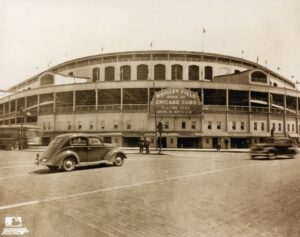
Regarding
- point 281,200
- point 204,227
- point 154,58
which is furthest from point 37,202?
point 154,58

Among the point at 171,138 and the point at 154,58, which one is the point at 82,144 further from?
the point at 154,58

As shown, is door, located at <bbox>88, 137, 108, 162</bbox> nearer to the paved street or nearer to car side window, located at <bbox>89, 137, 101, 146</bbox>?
car side window, located at <bbox>89, 137, 101, 146</bbox>

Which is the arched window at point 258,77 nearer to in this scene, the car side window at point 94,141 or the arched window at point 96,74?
the arched window at point 96,74

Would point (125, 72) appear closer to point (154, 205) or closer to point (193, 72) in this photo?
point (193, 72)

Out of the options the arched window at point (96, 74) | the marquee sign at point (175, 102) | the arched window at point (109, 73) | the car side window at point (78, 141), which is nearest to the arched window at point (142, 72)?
the arched window at point (109, 73)

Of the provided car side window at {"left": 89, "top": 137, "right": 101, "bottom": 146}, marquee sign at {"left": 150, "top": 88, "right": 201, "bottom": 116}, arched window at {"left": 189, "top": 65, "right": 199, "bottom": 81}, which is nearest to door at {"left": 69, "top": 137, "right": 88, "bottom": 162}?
car side window at {"left": 89, "top": 137, "right": 101, "bottom": 146}
